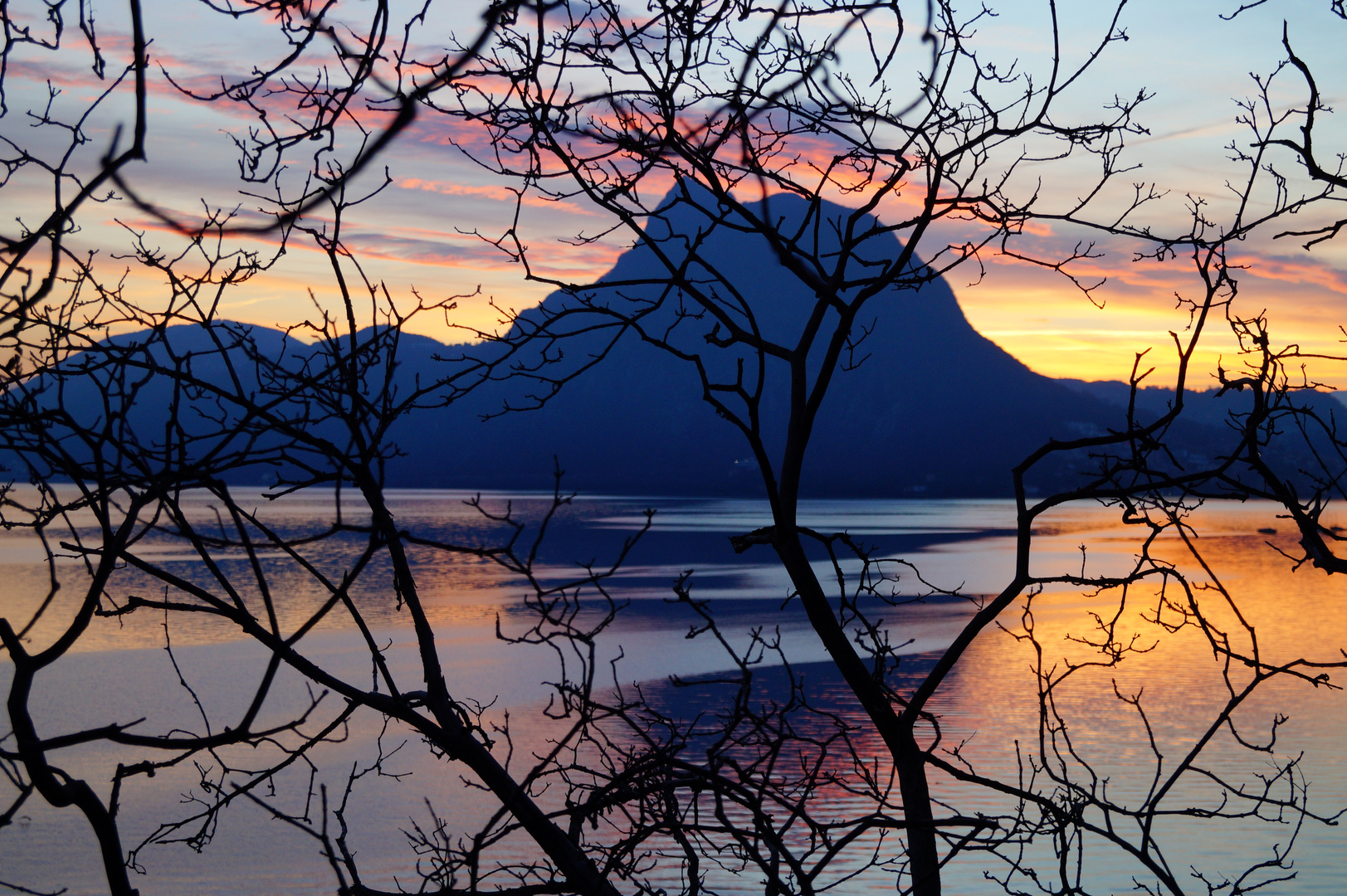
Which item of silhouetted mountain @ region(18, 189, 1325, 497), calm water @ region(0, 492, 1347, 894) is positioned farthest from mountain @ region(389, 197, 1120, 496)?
calm water @ region(0, 492, 1347, 894)

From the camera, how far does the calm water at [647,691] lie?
50.0 feet

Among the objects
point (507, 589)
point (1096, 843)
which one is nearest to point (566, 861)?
point (1096, 843)

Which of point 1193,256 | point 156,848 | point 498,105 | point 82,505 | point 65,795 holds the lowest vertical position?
point 156,848

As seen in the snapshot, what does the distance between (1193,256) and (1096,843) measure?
14.5 meters

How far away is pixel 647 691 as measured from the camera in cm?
2364

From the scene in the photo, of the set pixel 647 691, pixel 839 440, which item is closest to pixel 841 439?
pixel 839 440

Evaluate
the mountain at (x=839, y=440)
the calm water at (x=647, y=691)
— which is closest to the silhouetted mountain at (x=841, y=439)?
the mountain at (x=839, y=440)

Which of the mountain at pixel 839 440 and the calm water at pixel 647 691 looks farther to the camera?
the mountain at pixel 839 440

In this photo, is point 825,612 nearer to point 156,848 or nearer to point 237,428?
point 237,428

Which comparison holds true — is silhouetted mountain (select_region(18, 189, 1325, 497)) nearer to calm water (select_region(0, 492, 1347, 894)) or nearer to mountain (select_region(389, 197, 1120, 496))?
mountain (select_region(389, 197, 1120, 496))

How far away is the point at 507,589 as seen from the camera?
4231cm

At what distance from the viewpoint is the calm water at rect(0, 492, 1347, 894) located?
50.0ft

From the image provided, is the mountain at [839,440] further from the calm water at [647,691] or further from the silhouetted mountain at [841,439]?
the calm water at [647,691]

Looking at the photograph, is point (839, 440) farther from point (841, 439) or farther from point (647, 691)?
point (647, 691)
